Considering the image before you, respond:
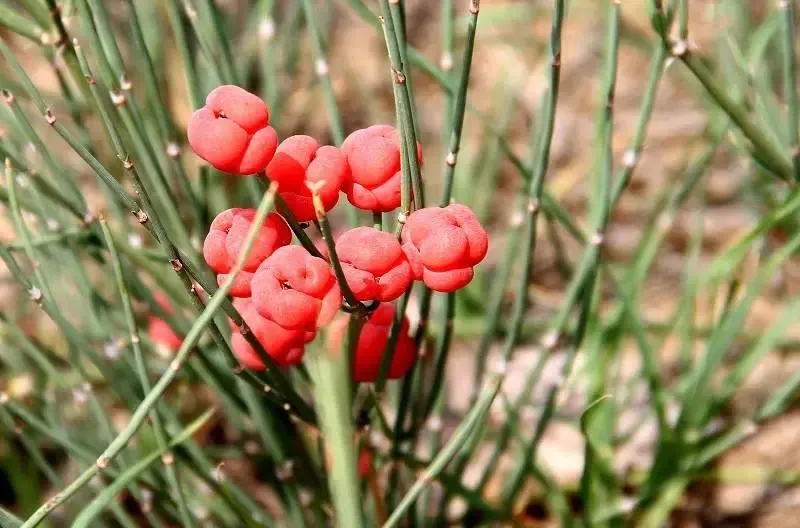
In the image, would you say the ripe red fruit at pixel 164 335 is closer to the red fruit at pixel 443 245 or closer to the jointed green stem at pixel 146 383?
the jointed green stem at pixel 146 383

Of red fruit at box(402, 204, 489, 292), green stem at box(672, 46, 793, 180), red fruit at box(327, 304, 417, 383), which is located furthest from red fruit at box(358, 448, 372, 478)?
green stem at box(672, 46, 793, 180)

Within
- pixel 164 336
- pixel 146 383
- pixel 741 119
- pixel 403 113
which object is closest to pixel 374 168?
pixel 403 113

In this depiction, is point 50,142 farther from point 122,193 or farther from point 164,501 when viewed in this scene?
point 122,193

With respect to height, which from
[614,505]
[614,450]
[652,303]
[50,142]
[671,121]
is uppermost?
[671,121]

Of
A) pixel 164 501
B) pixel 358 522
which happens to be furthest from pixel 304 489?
pixel 358 522

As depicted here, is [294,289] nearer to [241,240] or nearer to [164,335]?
[241,240]

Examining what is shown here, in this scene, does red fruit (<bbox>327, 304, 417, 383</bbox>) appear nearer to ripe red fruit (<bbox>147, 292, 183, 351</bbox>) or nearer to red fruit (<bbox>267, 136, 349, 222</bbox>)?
red fruit (<bbox>267, 136, 349, 222</bbox>)

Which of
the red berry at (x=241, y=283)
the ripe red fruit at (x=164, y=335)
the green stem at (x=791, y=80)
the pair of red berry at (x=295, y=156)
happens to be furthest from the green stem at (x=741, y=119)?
the ripe red fruit at (x=164, y=335)
